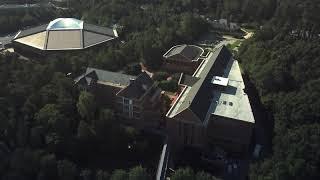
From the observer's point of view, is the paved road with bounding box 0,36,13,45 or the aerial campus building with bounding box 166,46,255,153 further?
the paved road with bounding box 0,36,13,45

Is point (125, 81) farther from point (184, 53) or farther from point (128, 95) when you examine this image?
point (184, 53)

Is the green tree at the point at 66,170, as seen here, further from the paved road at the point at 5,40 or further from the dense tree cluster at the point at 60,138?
the paved road at the point at 5,40

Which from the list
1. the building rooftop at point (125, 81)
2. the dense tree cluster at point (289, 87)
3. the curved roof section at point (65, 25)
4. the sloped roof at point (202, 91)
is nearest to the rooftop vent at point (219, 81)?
the sloped roof at point (202, 91)

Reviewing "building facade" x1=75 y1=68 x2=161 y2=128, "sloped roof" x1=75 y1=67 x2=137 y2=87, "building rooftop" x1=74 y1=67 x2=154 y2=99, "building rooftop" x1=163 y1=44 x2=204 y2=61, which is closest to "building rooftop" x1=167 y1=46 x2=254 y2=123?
"building rooftop" x1=163 y1=44 x2=204 y2=61

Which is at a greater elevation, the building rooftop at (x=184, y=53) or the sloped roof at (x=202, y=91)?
the building rooftop at (x=184, y=53)

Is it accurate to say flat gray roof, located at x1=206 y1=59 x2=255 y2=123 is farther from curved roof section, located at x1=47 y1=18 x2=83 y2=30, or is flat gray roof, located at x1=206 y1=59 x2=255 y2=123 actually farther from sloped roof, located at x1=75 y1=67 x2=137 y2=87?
curved roof section, located at x1=47 y1=18 x2=83 y2=30

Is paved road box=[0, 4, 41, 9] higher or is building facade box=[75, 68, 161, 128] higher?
paved road box=[0, 4, 41, 9]

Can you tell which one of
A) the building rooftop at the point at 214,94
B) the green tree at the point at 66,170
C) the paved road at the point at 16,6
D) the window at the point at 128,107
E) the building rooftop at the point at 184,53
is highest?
the paved road at the point at 16,6

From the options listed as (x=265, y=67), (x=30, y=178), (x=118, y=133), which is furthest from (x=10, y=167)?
(x=265, y=67)
